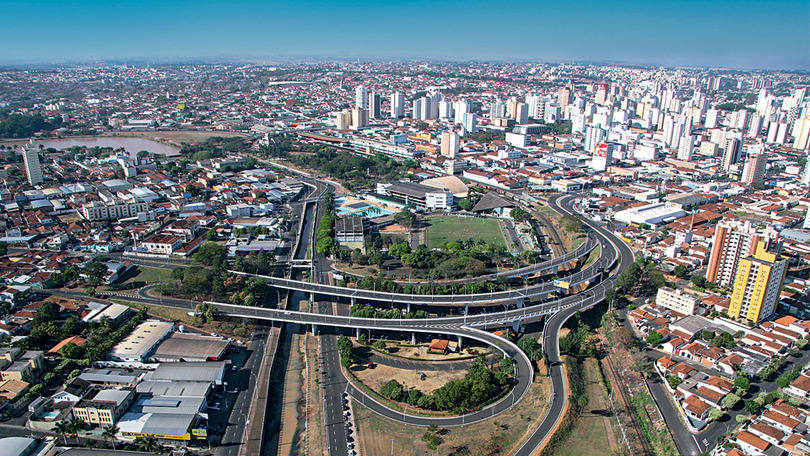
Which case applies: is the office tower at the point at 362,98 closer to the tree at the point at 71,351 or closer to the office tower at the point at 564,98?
the office tower at the point at 564,98

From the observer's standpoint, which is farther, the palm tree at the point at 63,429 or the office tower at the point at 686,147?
the office tower at the point at 686,147

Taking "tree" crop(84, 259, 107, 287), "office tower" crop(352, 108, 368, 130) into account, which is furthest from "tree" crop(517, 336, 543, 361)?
"office tower" crop(352, 108, 368, 130)

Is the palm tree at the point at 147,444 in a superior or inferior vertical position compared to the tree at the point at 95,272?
inferior

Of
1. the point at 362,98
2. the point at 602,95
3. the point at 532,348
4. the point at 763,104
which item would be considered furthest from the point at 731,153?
the point at 362,98

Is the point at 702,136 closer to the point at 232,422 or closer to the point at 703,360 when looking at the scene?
the point at 703,360

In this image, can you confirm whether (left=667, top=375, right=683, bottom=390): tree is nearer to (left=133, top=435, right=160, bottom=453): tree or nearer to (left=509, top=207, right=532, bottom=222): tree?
(left=133, top=435, right=160, bottom=453): tree

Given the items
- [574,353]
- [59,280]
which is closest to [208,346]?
[59,280]

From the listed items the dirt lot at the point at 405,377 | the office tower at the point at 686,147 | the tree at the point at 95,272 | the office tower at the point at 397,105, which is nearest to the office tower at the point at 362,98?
the office tower at the point at 397,105
